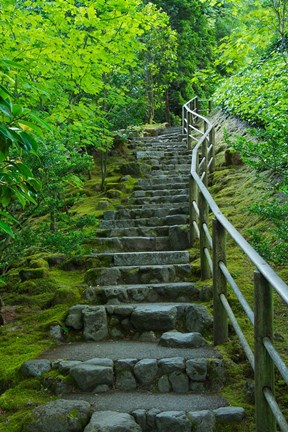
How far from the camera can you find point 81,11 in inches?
213

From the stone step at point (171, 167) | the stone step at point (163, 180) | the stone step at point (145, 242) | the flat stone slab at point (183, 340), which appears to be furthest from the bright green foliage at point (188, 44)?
the flat stone slab at point (183, 340)

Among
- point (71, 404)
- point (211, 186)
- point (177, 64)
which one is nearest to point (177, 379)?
point (71, 404)

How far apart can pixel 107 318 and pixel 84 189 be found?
516 cm

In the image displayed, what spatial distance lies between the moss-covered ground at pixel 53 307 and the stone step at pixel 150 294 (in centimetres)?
19

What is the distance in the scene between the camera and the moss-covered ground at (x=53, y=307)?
116 inches

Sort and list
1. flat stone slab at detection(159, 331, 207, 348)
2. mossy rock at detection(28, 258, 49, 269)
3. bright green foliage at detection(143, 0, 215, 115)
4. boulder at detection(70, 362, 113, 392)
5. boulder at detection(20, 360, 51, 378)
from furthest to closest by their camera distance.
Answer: bright green foliage at detection(143, 0, 215, 115) < mossy rock at detection(28, 258, 49, 269) < flat stone slab at detection(159, 331, 207, 348) < boulder at detection(20, 360, 51, 378) < boulder at detection(70, 362, 113, 392)

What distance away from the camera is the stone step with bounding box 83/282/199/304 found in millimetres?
4320

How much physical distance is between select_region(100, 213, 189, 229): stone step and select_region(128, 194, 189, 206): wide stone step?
A: 64cm

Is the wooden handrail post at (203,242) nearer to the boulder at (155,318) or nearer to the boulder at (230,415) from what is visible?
the boulder at (155,318)

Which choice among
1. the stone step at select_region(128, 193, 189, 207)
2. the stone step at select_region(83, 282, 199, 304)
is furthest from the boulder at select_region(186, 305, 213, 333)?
the stone step at select_region(128, 193, 189, 207)

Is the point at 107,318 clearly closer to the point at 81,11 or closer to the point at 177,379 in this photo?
the point at 177,379

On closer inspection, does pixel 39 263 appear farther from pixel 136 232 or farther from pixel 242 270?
pixel 242 270

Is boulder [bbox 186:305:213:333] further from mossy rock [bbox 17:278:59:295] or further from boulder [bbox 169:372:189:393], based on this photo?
mossy rock [bbox 17:278:59:295]

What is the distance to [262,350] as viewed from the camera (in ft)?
7.27
